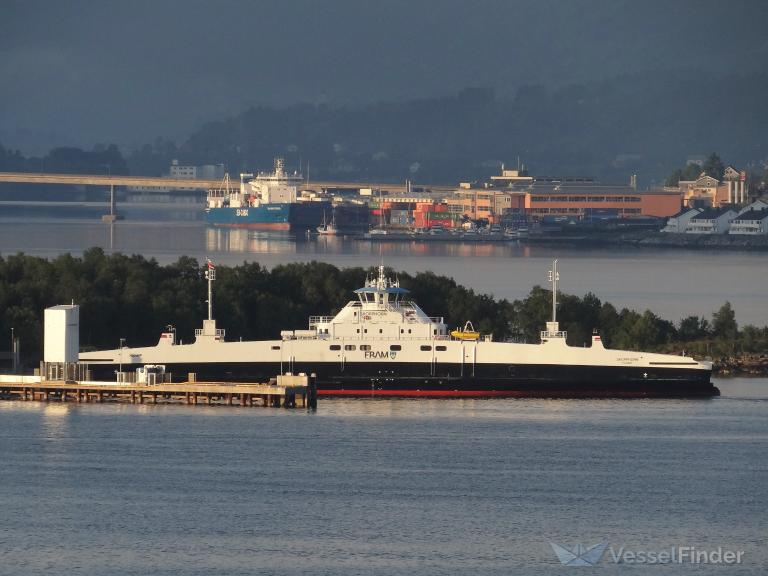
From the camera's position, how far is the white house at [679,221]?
153 m

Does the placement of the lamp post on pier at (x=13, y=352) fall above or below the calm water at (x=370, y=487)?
above

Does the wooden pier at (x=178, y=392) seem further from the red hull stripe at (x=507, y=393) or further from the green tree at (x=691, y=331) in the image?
the green tree at (x=691, y=331)

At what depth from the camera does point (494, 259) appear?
373 ft

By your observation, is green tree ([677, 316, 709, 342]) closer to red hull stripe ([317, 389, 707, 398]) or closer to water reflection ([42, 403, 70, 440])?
red hull stripe ([317, 389, 707, 398])

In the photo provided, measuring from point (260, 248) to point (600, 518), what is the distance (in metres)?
91.9

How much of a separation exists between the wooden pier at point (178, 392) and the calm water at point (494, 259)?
1154 centimetres

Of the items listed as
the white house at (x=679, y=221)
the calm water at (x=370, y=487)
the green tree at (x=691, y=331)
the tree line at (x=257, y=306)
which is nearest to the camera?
the calm water at (x=370, y=487)

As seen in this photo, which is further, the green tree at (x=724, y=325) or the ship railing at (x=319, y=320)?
the green tree at (x=724, y=325)

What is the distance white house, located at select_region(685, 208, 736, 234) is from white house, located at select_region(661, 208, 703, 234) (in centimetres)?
53

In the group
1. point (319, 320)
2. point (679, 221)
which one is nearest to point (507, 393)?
point (319, 320)

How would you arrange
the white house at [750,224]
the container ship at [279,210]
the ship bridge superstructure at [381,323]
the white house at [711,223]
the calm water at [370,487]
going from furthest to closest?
the container ship at [279,210] → the white house at [711,223] → the white house at [750,224] → the ship bridge superstructure at [381,323] → the calm water at [370,487]

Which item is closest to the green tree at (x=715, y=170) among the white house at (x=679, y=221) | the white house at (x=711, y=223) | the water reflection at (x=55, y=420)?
the white house at (x=679, y=221)

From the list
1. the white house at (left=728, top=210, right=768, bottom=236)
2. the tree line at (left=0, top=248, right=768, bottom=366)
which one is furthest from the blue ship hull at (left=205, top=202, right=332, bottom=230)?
the tree line at (left=0, top=248, right=768, bottom=366)

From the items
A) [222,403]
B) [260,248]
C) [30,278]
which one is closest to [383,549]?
[222,403]
